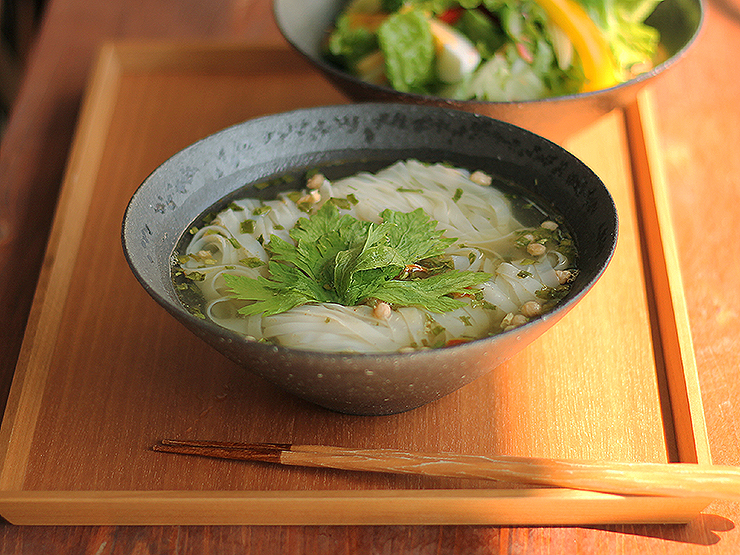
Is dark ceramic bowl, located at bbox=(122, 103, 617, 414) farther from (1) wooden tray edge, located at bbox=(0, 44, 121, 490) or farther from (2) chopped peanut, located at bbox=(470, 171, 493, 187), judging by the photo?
(1) wooden tray edge, located at bbox=(0, 44, 121, 490)

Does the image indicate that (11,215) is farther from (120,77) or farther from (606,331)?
(606,331)

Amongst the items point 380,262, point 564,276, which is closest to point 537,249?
point 564,276

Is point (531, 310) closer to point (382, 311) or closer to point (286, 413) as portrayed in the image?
point (382, 311)

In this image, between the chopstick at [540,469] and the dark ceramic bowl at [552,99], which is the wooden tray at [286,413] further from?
the dark ceramic bowl at [552,99]

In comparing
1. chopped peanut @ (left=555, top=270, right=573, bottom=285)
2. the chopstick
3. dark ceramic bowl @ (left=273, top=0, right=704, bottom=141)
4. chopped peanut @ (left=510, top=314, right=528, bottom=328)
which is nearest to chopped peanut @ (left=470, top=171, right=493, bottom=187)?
dark ceramic bowl @ (left=273, top=0, right=704, bottom=141)

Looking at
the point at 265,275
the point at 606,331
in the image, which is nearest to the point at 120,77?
the point at 265,275
